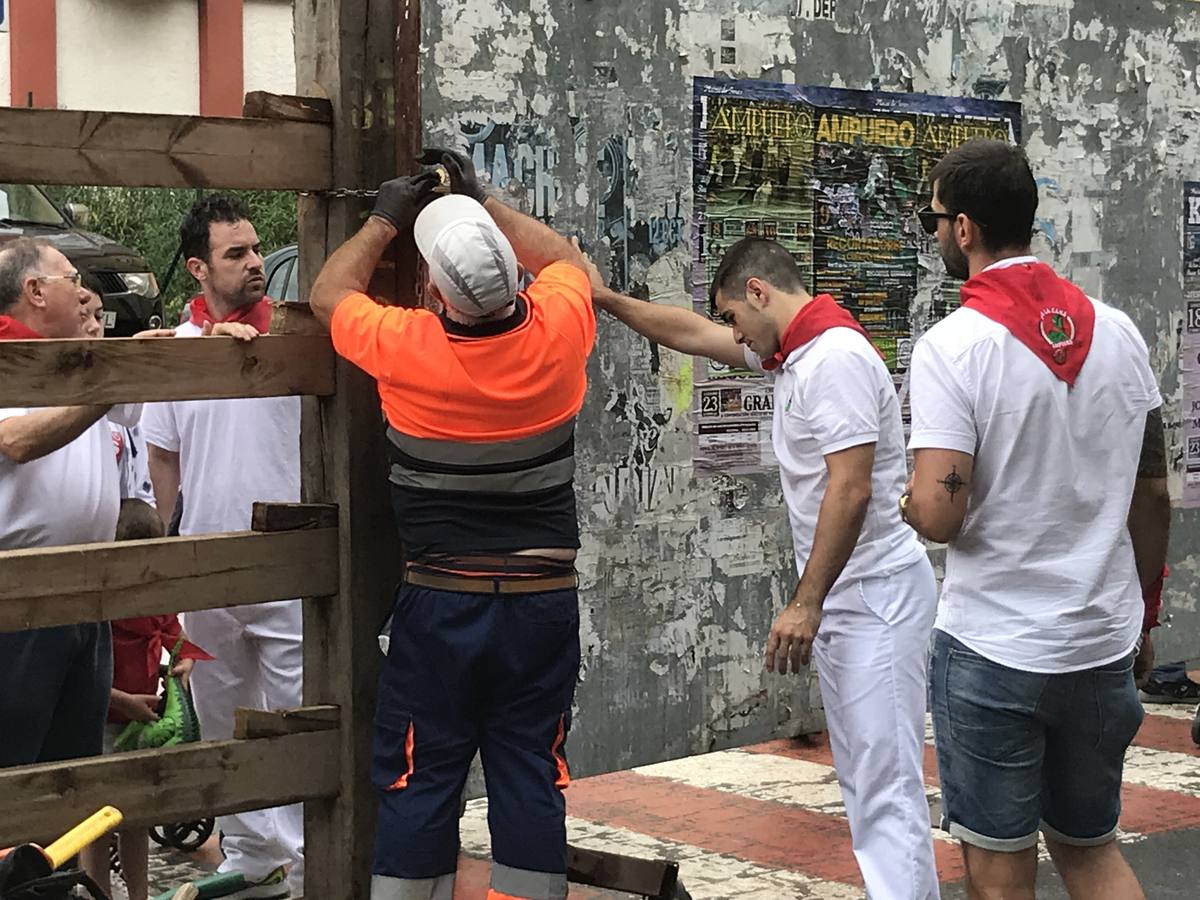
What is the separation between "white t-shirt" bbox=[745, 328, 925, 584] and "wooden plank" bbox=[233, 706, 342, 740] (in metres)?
1.36

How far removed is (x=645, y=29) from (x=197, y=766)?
3538mm

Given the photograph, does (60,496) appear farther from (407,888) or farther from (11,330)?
(407,888)

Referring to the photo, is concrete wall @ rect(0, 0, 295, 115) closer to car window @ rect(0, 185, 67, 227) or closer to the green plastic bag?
car window @ rect(0, 185, 67, 227)

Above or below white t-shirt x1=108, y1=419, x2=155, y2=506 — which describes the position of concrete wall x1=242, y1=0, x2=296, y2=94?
above

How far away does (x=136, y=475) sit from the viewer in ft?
19.4

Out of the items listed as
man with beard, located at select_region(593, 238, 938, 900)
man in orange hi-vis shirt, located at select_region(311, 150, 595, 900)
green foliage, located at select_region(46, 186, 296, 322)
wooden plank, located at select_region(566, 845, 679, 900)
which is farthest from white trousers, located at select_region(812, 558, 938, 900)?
green foliage, located at select_region(46, 186, 296, 322)

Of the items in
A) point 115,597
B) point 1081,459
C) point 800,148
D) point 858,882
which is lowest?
point 858,882

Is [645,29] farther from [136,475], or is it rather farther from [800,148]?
[136,475]

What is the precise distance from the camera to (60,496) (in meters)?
4.71

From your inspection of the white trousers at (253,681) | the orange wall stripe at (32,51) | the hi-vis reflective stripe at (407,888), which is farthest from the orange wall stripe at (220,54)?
the hi-vis reflective stripe at (407,888)

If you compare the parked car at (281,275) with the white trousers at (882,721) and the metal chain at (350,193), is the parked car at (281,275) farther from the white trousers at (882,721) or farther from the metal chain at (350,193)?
the white trousers at (882,721)

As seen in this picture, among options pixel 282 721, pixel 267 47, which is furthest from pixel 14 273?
pixel 267 47

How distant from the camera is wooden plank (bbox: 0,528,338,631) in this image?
401cm

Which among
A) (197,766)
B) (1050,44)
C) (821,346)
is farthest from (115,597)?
(1050,44)
